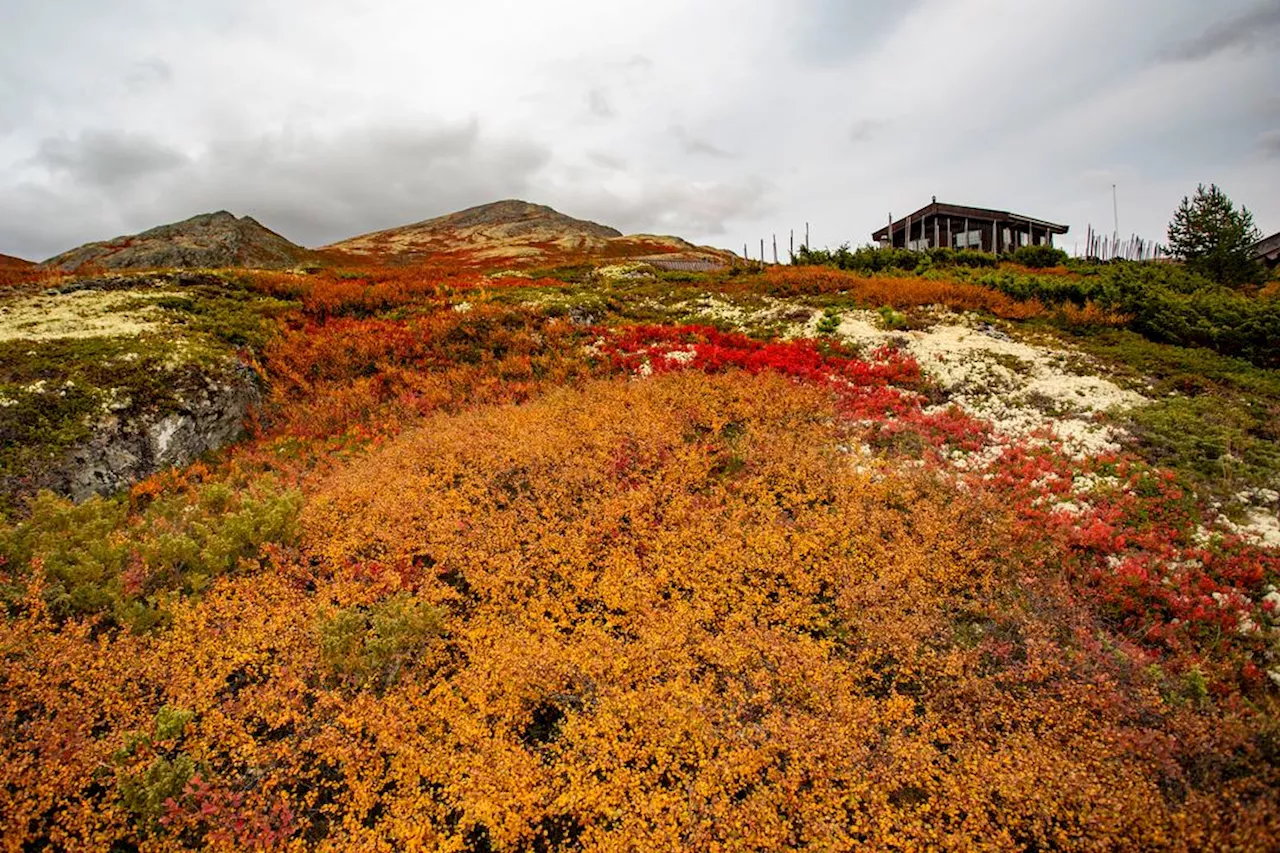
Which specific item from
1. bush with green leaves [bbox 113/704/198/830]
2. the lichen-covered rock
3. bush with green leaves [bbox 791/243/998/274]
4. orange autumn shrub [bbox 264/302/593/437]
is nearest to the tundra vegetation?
bush with green leaves [bbox 113/704/198/830]

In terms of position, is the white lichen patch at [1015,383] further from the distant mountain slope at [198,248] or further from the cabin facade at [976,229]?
the distant mountain slope at [198,248]

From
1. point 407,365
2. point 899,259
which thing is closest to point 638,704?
point 407,365

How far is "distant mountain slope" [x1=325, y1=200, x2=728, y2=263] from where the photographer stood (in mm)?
89312

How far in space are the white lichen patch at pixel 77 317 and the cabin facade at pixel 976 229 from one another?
49811 mm

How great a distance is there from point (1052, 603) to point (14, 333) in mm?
24662

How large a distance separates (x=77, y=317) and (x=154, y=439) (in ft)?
27.1

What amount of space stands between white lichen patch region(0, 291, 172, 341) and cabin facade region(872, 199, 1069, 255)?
163 ft

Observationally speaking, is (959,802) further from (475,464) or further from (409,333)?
(409,333)

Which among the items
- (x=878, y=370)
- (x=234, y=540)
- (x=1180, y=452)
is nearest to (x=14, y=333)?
(x=234, y=540)

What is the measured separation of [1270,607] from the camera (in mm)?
7703

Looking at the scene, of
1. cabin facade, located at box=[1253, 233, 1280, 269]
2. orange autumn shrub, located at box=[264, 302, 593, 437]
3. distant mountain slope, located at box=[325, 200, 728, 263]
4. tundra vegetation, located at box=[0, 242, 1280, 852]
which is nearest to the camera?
tundra vegetation, located at box=[0, 242, 1280, 852]

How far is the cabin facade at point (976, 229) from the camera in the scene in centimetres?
4581

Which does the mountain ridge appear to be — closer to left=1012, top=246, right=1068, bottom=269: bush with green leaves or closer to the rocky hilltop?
the rocky hilltop

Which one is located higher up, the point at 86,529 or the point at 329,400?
the point at 329,400
